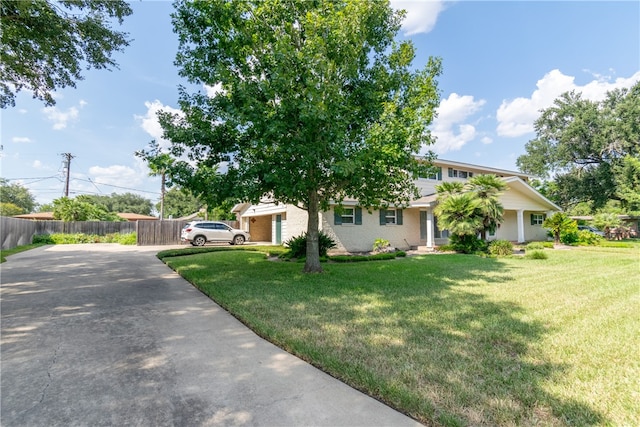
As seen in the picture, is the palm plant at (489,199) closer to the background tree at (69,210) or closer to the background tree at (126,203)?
the background tree at (69,210)

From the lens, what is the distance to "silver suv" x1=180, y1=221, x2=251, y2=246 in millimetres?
19625

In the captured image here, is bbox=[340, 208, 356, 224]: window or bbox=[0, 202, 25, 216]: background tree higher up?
bbox=[0, 202, 25, 216]: background tree

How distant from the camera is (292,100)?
6.66 m

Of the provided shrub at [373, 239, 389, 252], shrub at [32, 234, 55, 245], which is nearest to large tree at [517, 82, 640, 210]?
shrub at [373, 239, 389, 252]

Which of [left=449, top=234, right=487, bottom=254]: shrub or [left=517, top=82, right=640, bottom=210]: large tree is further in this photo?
[left=517, top=82, right=640, bottom=210]: large tree

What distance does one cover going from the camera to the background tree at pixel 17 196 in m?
53.3

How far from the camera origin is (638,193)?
23.2m

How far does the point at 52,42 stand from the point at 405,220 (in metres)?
15.9

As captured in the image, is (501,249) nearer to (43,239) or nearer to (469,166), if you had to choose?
(469,166)

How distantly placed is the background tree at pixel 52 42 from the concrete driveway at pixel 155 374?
688 cm

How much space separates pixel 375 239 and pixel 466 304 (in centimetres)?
1026

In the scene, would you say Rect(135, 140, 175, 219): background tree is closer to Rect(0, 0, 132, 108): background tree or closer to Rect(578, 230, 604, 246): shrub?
Rect(0, 0, 132, 108): background tree

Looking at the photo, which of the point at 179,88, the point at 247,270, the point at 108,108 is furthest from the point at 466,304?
the point at 108,108

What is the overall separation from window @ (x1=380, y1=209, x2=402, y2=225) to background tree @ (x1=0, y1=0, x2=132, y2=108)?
42.5 feet
